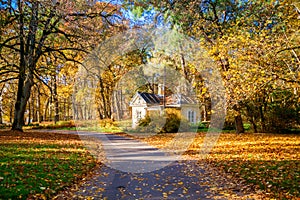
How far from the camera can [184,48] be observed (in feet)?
68.8

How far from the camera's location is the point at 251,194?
535 centimetres

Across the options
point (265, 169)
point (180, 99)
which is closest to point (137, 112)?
point (180, 99)

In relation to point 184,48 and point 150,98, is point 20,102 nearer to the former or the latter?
point 184,48

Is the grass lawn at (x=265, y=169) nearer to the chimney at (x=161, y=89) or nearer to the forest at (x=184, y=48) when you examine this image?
the forest at (x=184, y=48)

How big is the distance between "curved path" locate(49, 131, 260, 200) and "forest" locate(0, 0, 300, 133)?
159 inches

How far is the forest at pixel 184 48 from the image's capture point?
379 inches

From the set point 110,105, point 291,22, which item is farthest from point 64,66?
point 291,22

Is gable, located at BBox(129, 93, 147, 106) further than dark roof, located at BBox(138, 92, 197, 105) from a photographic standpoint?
No

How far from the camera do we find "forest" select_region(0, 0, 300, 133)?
9633mm

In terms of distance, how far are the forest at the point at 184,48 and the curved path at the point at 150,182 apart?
4047mm

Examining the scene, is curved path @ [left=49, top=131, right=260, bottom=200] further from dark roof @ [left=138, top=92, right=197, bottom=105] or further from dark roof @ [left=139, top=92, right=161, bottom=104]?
dark roof @ [left=138, top=92, right=197, bottom=105]

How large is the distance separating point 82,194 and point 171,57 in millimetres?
20804

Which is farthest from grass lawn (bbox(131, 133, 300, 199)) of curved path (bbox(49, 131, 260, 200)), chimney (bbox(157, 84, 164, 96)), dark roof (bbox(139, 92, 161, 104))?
chimney (bbox(157, 84, 164, 96))

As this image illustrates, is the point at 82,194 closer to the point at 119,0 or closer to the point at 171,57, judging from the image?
the point at 119,0
